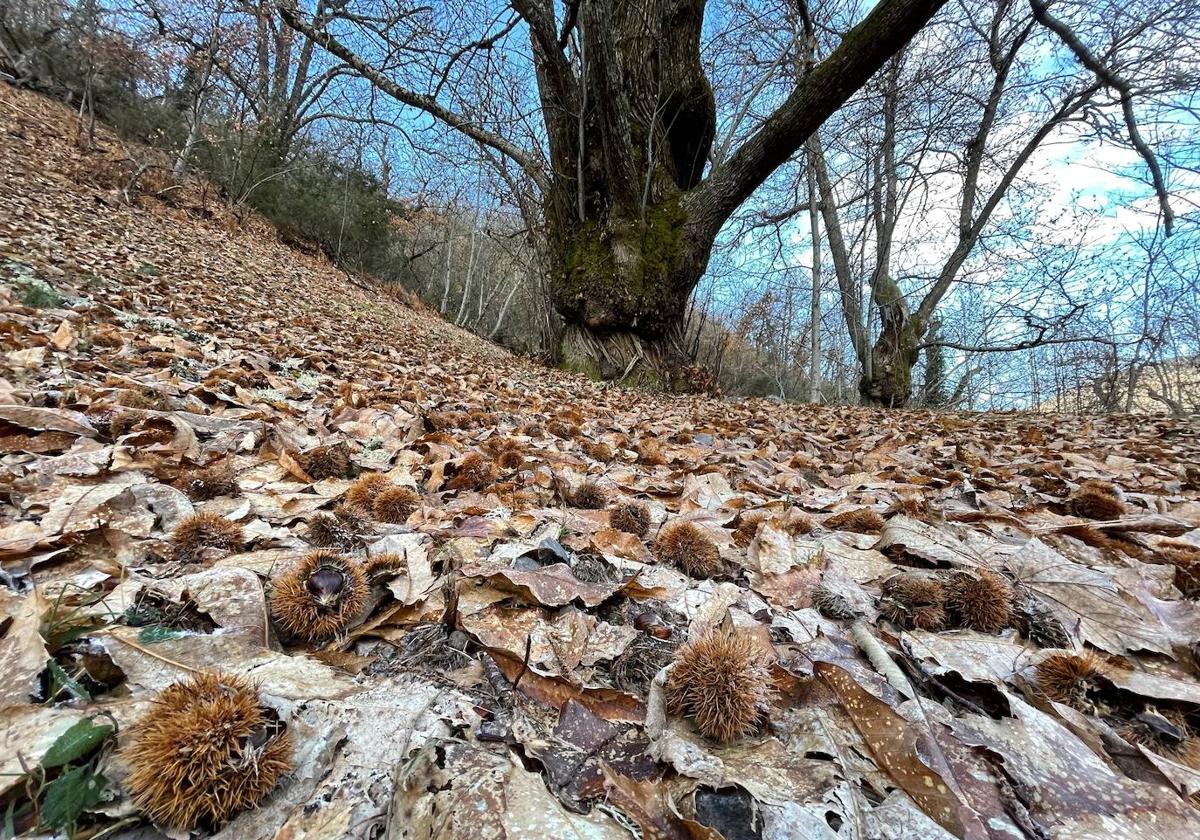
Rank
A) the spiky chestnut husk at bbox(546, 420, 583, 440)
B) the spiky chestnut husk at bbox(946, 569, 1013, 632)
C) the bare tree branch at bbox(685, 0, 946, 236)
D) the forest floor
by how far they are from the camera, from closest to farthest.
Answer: the forest floor, the spiky chestnut husk at bbox(946, 569, 1013, 632), the spiky chestnut husk at bbox(546, 420, 583, 440), the bare tree branch at bbox(685, 0, 946, 236)

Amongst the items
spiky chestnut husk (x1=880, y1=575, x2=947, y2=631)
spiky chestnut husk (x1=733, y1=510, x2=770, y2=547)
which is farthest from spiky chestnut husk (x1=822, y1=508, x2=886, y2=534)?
spiky chestnut husk (x1=880, y1=575, x2=947, y2=631)

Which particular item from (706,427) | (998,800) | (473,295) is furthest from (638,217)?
(473,295)

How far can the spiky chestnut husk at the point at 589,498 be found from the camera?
1692 millimetres

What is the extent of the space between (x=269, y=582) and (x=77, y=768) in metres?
0.44

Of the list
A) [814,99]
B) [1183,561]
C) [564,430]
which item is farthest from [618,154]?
[1183,561]

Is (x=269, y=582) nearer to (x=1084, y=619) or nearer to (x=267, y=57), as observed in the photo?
(x=1084, y=619)

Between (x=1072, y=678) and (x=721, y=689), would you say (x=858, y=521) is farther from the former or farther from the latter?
(x=721, y=689)

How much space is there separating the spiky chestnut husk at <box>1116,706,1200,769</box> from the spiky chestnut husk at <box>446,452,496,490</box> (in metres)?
1.57

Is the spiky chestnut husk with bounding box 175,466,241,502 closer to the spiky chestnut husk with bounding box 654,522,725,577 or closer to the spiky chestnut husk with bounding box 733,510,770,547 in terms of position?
the spiky chestnut husk with bounding box 654,522,725,577

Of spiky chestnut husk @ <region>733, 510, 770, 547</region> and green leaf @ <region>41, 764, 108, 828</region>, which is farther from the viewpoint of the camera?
spiky chestnut husk @ <region>733, 510, 770, 547</region>

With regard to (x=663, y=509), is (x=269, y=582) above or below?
below

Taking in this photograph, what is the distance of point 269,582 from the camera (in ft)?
3.27

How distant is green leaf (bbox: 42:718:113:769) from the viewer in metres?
0.57

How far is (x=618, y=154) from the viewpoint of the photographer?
6273 mm
